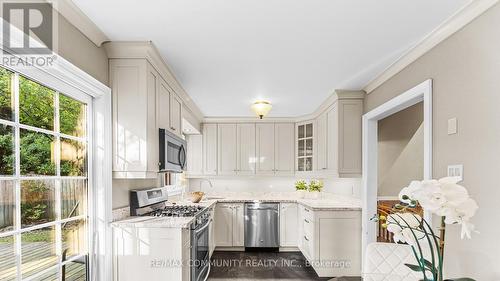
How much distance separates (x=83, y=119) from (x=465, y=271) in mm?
2789

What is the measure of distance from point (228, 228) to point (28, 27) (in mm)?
4284

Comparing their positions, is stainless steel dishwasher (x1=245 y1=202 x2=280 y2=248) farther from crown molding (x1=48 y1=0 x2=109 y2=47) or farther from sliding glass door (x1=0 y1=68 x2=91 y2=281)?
crown molding (x1=48 y1=0 x2=109 y2=47)

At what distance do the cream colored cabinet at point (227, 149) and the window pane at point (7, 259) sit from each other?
4.24m

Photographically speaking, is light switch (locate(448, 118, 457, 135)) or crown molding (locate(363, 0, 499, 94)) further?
light switch (locate(448, 118, 457, 135))

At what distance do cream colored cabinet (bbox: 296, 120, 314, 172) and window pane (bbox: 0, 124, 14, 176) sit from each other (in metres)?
4.38

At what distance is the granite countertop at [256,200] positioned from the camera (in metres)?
2.51

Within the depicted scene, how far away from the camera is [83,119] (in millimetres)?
2326

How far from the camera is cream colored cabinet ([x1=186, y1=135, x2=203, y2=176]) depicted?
5.76m

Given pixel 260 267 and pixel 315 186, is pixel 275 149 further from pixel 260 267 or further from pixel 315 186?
pixel 260 267

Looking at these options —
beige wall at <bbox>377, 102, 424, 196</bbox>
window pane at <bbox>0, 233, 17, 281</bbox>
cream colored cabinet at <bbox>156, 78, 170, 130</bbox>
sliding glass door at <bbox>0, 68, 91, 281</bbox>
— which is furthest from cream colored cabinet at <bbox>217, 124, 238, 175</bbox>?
window pane at <bbox>0, 233, 17, 281</bbox>

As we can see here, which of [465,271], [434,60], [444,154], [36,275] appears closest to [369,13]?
[434,60]

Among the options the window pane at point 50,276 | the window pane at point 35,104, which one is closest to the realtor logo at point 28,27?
the window pane at point 35,104

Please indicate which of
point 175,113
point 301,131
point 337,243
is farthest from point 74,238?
point 301,131

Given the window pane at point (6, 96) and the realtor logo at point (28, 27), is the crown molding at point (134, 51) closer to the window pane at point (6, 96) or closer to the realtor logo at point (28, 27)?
the realtor logo at point (28, 27)
